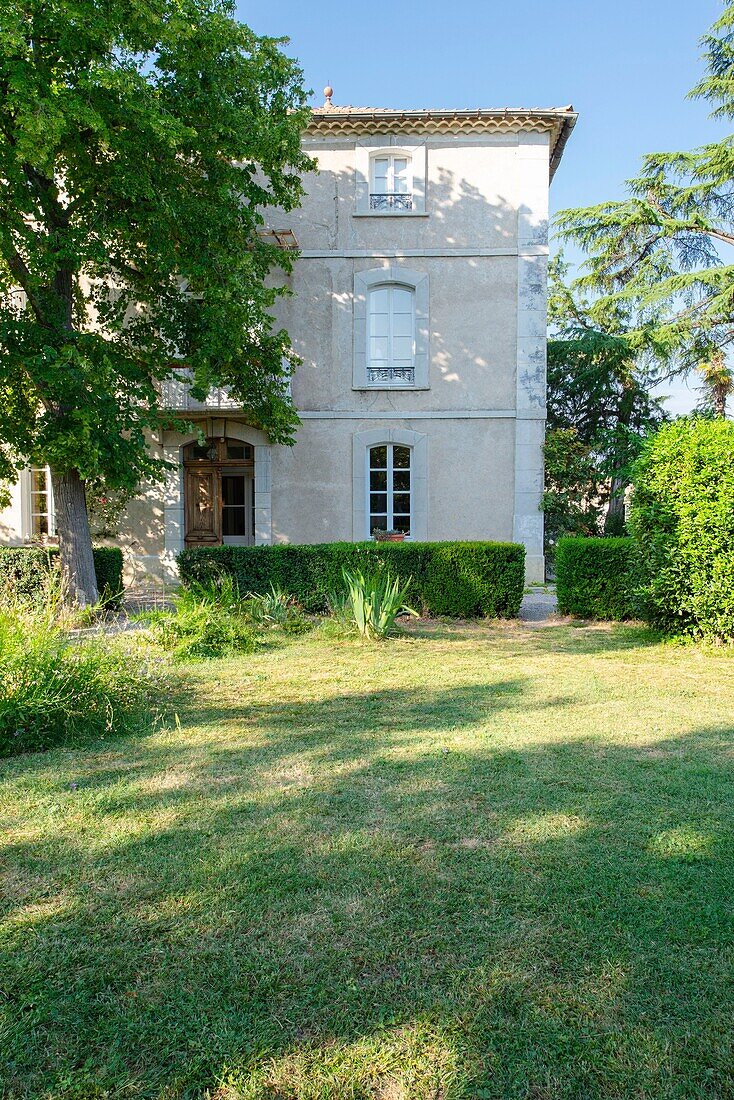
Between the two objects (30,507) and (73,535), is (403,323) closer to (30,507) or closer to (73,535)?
(73,535)

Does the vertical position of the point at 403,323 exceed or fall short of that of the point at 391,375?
it exceeds it

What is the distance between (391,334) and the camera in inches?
559

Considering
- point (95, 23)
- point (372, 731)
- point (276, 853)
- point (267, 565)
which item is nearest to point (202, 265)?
point (95, 23)

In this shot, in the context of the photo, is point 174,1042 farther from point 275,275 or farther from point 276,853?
point 275,275

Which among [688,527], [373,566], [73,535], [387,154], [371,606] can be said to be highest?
[387,154]

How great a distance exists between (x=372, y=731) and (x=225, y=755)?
3.26ft

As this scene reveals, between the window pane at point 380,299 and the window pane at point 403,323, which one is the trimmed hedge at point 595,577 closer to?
the window pane at point 403,323

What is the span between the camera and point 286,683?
5852mm

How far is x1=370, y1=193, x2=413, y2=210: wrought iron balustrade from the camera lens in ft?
46.3

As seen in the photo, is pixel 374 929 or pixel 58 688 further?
pixel 58 688

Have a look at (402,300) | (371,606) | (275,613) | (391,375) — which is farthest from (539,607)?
(402,300)

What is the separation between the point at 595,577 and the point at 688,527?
2.14m

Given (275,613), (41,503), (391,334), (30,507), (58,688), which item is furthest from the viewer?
(41,503)

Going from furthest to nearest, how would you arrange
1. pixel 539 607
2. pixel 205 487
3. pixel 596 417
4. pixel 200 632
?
pixel 596 417 < pixel 205 487 < pixel 539 607 < pixel 200 632
